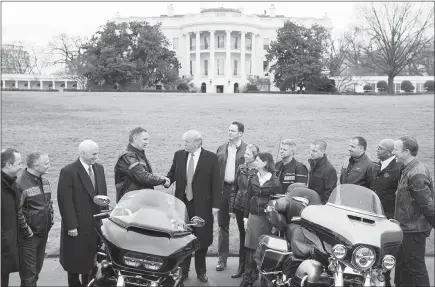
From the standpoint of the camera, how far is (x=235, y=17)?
18.7 metres

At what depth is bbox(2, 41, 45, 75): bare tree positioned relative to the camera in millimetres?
10344

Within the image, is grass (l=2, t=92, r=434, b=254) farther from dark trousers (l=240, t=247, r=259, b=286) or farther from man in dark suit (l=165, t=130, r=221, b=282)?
dark trousers (l=240, t=247, r=259, b=286)

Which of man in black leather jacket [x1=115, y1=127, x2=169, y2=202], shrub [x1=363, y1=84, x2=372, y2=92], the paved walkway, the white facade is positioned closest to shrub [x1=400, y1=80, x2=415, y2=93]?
shrub [x1=363, y1=84, x2=372, y2=92]

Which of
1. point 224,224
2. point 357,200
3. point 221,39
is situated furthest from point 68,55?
point 221,39

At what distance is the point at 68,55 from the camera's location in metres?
11.5

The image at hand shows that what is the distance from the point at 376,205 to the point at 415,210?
1.30 meters

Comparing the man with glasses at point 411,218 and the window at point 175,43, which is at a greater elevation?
the window at point 175,43

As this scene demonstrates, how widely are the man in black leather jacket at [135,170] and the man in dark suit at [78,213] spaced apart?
0.44m

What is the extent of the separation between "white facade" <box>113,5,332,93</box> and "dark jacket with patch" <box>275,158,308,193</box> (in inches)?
257

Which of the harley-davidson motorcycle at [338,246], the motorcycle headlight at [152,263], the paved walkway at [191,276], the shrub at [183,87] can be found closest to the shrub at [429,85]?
the shrub at [183,87]

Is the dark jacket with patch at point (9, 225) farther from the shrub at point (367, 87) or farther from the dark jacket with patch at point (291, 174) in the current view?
the shrub at point (367, 87)

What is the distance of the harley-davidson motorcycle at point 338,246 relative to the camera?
12.2 feet

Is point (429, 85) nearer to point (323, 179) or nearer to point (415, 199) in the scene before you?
point (323, 179)

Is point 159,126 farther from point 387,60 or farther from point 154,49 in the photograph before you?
point 387,60
